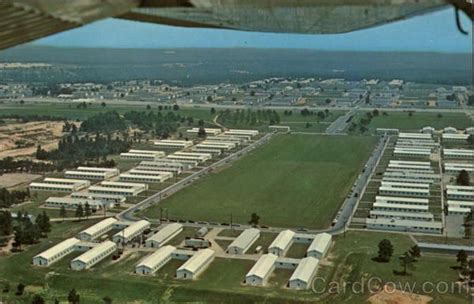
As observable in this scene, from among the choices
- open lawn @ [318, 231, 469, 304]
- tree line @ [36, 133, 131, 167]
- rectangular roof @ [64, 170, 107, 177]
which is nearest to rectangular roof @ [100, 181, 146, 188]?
rectangular roof @ [64, 170, 107, 177]

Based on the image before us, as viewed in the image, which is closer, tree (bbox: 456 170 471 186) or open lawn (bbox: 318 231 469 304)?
open lawn (bbox: 318 231 469 304)

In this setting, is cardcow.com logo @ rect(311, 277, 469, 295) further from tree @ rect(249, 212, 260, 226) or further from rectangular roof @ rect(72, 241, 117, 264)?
rectangular roof @ rect(72, 241, 117, 264)

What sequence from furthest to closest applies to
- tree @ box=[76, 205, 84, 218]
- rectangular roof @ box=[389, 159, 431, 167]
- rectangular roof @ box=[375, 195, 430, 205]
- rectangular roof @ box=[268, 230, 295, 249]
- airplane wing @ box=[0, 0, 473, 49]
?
rectangular roof @ box=[389, 159, 431, 167] → rectangular roof @ box=[375, 195, 430, 205] → tree @ box=[76, 205, 84, 218] → rectangular roof @ box=[268, 230, 295, 249] → airplane wing @ box=[0, 0, 473, 49]

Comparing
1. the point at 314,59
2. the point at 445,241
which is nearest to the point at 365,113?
the point at 445,241

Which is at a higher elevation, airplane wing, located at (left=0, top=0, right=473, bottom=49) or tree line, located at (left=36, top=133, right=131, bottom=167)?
airplane wing, located at (left=0, top=0, right=473, bottom=49)

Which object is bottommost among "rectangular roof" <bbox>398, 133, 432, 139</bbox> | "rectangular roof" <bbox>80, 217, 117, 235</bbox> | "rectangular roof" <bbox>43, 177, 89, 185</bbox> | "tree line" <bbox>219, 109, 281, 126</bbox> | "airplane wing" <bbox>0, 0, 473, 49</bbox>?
"rectangular roof" <bbox>80, 217, 117, 235</bbox>

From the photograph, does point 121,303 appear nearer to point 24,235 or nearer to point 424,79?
point 24,235

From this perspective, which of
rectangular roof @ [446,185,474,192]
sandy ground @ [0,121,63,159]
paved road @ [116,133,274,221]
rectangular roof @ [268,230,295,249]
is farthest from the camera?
sandy ground @ [0,121,63,159]
